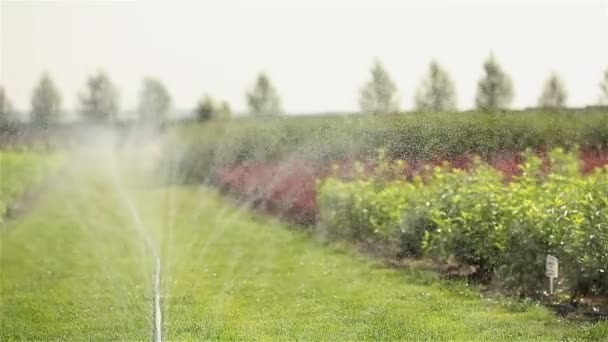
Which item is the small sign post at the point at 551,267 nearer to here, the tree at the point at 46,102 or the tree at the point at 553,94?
the tree at the point at 553,94

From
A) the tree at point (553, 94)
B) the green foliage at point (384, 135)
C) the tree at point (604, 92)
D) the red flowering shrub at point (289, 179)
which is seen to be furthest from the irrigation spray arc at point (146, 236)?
the tree at point (604, 92)

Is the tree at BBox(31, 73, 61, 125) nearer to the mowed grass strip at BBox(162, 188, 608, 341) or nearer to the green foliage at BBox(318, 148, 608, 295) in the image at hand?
the mowed grass strip at BBox(162, 188, 608, 341)

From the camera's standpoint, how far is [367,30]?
308 centimetres

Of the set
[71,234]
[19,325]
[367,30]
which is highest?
[367,30]

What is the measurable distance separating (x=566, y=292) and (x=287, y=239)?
1128 mm

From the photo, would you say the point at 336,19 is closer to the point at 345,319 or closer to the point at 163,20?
the point at 163,20

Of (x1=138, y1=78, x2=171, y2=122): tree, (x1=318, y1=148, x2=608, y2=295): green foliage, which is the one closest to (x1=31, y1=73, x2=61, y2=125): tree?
(x1=138, y1=78, x2=171, y2=122): tree

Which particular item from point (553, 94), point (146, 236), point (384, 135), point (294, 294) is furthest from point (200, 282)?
point (553, 94)

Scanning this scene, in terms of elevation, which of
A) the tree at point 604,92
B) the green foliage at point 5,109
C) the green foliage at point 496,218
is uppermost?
the tree at point 604,92

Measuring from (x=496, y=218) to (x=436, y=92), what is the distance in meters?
0.66

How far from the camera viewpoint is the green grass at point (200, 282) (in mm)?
2924

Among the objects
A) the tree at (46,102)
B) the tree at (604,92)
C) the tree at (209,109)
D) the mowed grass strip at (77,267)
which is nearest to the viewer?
the tree at (604,92)

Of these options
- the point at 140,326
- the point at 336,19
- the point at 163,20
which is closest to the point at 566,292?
the point at 336,19

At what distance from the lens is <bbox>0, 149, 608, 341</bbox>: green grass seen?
2.92 m
